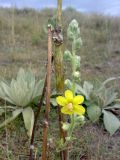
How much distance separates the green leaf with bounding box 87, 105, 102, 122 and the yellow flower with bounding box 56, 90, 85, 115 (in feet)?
6.19

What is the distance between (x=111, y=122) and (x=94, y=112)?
21cm

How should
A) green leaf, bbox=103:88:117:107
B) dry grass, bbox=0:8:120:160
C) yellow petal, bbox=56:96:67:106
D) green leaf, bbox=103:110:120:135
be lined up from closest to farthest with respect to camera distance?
1. yellow petal, bbox=56:96:67:106
2. dry grass, bbox=0:8:120:160
3. green leaf, bbox=103:110:120:135
4. green leaf, bbox=103:88:117:107

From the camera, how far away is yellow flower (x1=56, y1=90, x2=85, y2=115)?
62.5 inches

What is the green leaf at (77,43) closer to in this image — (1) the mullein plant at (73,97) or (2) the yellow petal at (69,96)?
(1) the mullein plant at (73,97)

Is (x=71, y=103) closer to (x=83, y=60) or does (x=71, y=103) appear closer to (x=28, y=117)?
(x=28, y=117)

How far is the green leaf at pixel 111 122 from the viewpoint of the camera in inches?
131

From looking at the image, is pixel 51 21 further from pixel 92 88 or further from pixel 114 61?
pixel 114 61

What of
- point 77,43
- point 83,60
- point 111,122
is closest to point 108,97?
point 111,122

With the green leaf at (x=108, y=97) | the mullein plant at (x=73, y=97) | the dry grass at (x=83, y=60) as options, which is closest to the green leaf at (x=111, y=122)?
the dry grass at (x=83, y=60)

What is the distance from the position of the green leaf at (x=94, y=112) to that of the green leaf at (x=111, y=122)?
6cm

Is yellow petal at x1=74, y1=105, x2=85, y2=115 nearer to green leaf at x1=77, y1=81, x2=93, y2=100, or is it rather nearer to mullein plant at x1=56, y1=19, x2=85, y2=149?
mullein plant at x1=56, y1=19, x2=85, y2=149

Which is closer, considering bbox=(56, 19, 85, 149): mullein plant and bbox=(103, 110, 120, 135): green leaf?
bbox=(56, 19, 85, 149): mullein plant

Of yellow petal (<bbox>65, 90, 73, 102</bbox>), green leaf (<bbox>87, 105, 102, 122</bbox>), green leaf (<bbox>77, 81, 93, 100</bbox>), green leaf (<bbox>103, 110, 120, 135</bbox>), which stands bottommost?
green leaf (<bbox>103, 110, 120, 135</bbox>)

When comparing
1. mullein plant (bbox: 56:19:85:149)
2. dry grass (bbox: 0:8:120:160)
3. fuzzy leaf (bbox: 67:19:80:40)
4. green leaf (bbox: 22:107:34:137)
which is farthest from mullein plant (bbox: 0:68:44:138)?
fuzzy leaf (bbox: 67:19:80:40)
